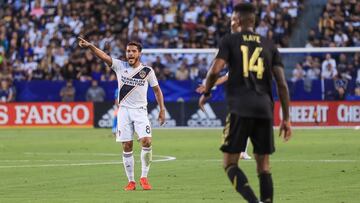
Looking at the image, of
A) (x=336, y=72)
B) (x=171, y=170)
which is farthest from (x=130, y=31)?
(x=171, y=170)

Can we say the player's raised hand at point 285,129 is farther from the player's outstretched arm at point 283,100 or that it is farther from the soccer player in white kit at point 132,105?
the soccer player in white kit at point 132,105

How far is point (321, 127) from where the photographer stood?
3938cm

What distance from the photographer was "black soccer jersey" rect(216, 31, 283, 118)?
1142cm

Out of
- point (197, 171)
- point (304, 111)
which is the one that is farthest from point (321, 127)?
point (197, 171)

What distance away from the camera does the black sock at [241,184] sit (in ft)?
37.1

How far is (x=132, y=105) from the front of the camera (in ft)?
56.5

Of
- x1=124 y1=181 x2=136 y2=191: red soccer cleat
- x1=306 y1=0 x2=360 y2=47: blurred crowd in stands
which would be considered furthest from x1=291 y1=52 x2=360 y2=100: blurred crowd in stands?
x1=124 y1=181 x2=136 y2=191: red soccer cleat

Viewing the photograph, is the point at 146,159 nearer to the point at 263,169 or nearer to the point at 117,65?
the point at 117,65

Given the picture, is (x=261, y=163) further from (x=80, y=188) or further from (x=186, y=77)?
(x=186, y=77)

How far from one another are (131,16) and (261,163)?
34.4 m

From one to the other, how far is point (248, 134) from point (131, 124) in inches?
230

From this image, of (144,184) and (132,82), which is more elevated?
(132,82)

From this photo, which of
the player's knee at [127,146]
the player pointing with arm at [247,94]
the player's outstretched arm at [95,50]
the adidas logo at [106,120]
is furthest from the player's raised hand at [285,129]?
the adidas logo at [106,120]

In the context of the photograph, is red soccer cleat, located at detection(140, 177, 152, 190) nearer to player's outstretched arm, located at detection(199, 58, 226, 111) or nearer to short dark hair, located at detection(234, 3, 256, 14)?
player's outstretched arm, located at detection(199, 58, 226, 111)
